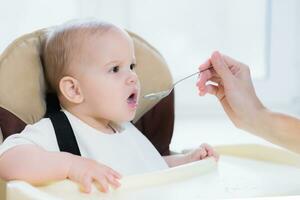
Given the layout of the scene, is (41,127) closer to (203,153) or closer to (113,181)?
(113,181)

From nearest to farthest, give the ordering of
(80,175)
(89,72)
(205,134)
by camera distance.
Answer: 1. (80,175)
2. (89,72)
3. (205,134)

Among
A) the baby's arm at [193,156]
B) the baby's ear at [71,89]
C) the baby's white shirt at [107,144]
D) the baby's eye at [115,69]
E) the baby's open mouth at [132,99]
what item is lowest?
the baby's arm at [193,156]

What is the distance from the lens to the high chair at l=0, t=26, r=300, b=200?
0.93m

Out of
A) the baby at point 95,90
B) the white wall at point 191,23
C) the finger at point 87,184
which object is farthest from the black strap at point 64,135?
the white wall at point 191,23

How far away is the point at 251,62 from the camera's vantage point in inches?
72.2

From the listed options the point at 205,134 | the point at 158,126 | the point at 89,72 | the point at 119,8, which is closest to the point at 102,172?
the point at 89,72

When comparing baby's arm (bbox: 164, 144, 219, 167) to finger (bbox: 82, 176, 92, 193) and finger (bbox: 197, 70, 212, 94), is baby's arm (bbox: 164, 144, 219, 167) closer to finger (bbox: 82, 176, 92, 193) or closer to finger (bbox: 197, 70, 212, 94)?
finger (bbox: 197, 70, 212, 94)

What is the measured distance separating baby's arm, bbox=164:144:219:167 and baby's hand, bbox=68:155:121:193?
9.9 inches

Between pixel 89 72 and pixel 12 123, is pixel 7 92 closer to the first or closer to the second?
pixel 12 123

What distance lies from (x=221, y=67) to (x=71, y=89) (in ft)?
1.05

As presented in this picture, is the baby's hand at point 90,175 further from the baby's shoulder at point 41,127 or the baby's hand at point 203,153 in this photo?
the baby's hand at point 203,153

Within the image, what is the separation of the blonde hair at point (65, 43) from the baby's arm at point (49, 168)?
199 mm

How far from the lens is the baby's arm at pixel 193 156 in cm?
112

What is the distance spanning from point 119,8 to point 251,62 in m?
0.47
